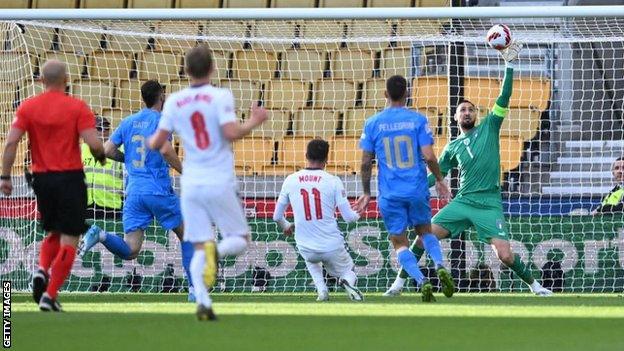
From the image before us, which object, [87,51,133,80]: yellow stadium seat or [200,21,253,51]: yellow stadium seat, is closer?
[200,21,253,51]: yellow stadium seat

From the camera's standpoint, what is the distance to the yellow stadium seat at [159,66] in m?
16.4

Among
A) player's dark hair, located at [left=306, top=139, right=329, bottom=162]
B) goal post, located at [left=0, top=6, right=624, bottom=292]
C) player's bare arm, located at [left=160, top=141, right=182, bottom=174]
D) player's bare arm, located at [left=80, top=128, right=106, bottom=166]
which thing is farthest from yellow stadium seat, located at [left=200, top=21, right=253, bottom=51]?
player's bare arm, located at [left=80, top=128, right=106, bottom=166]

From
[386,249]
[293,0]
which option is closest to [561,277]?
[386,249]

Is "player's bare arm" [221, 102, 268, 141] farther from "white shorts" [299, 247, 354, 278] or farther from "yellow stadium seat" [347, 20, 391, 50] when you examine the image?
"yellow stadium seat" [347, 20, 391, 50]

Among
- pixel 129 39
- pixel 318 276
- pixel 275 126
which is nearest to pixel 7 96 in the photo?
pixel 129 39

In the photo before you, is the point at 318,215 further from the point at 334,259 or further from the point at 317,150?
the point at 317,150

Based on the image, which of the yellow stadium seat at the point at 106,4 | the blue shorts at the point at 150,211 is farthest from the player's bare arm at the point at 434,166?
the yellow stadium seat at the point at 106,4

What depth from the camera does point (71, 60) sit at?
1678 cm

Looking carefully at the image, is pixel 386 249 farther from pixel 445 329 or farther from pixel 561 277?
pixel 445 329

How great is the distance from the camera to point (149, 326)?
27.8 ft

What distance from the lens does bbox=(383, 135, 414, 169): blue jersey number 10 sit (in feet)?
38.0

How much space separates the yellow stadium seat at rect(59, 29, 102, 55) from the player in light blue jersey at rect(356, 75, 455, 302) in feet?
20.2

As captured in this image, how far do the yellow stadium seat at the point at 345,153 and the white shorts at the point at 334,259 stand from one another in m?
3.39

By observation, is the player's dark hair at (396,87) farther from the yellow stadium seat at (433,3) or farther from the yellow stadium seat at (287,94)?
the yellow stadium seat at (433,3)
